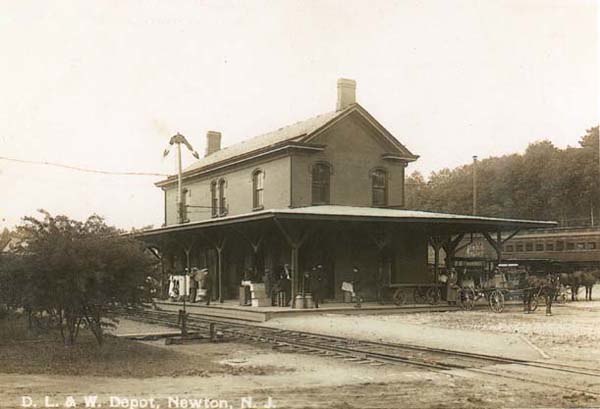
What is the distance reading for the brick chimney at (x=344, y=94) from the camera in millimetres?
31047

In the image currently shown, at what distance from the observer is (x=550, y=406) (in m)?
8.22

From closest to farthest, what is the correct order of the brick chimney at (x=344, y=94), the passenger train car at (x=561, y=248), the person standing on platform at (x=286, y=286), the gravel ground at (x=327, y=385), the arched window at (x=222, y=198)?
1. the gravel ground at (x=327, y=385)
2. the person standing on platform at (x=286, y=286)
3. the brick chimney at (x=344, y=94)
4. the arched window at (x=222, y=198)
5. the passenger train car at (x=561, y=248)

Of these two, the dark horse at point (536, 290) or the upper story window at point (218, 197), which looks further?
the upper story window at point (218, 197)

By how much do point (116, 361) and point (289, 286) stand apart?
41.3ft

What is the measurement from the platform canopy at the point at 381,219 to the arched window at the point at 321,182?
63cm

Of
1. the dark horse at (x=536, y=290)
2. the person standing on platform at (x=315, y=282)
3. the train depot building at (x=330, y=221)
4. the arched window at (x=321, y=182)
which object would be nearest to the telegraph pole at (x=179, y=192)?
the train depot building at (x=330, y=221)

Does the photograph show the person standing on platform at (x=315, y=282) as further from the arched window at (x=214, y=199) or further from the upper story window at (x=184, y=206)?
the upper story window at (x=184, y=206)

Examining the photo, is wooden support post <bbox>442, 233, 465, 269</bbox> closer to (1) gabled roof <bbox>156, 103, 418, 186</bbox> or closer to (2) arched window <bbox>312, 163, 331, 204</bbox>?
(1) gabled roof <bbox>156, 103, 418, 186</bbox>

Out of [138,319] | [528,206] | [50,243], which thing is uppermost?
[528,206]

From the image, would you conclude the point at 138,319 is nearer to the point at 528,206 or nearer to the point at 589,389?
the point at 589,389

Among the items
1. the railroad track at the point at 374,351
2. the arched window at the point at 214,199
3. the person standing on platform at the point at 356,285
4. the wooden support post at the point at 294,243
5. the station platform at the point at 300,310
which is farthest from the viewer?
the arched window at the point at 214,199

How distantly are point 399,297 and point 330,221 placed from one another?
15.3ft

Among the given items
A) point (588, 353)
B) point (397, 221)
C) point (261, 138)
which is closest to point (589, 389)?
point (588, 353)

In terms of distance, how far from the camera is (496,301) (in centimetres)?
2388
